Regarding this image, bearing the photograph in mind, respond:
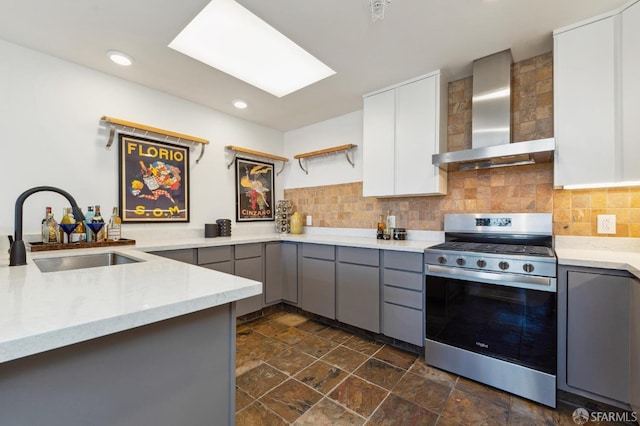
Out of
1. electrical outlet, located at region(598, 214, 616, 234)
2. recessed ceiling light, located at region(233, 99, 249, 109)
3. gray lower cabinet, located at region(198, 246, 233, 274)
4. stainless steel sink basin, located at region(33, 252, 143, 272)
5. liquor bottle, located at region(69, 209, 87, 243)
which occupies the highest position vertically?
recessed ceiling light, located at region(233, 99, 249, 109)

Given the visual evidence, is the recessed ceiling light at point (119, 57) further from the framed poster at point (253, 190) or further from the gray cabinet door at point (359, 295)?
the gray cabinet door at point (359, 295)

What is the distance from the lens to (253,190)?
3541 millimetres

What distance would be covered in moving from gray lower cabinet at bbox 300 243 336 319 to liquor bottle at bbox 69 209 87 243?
1854 millimetres

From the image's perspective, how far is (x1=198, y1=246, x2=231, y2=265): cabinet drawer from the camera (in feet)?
8.13

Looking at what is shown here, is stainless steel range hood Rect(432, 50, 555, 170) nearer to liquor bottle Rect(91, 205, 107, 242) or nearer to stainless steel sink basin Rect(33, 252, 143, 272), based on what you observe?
stainless steel sink basin Rect(33, 252, 143, 272)

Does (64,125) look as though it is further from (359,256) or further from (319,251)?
(359,256)

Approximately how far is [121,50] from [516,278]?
3188 millimetres

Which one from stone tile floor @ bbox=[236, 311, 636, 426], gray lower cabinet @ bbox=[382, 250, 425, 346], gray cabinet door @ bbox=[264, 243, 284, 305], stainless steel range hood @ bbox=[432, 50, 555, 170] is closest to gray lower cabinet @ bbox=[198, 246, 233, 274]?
gray cabinet door @ bbox=[264, 243, 284, 305]

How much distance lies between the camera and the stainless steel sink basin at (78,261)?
1598 millimetres

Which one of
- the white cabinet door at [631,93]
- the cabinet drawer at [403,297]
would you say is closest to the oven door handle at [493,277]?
the cabinet drawer at [403,297]

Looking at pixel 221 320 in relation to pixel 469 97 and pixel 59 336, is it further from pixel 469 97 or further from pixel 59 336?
pixel 469 97

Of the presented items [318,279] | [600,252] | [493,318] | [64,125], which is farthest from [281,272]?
[600,252]

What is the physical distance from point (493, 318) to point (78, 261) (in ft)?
8.77

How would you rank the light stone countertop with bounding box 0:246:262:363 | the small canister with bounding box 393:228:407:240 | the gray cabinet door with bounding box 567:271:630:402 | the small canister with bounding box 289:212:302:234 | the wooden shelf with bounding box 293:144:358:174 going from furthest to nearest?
1. the small canister with bounding box 289:212:302:234
2. the wooden shelf with bounding box 293:144:358:174
3. the small canister with bounding box 393:228:407:240
4. the gray cabinet door with bounding box 567:271:630:402
5. the light stone countertop with bounding box 0:246:262:363
